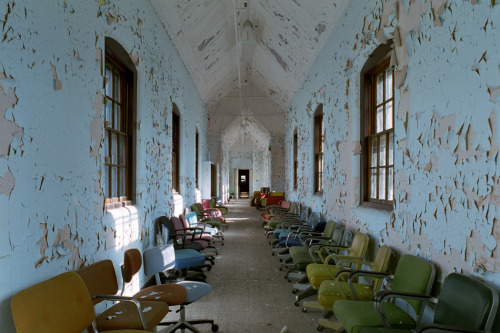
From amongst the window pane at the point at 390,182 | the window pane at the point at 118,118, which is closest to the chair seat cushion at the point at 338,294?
the window pane at the point at 390,182

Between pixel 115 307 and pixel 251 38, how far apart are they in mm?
6335

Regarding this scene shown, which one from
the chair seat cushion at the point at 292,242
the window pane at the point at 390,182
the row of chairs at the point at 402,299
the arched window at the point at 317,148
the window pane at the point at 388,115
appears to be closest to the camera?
the row of chairs at the point at 402,299

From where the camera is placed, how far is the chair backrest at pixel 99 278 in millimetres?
2512

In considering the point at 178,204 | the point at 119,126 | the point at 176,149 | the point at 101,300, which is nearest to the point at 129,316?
the point at 101,300

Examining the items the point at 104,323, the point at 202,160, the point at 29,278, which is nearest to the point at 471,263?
the point at 104,323

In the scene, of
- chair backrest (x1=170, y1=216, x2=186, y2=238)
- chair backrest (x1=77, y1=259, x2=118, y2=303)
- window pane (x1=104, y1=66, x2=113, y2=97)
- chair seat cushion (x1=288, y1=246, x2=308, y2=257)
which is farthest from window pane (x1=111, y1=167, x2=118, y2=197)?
chair seat cushion (x1=288, y1=246, x2=308, y2=257)

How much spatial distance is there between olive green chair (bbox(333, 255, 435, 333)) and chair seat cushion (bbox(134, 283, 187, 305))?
124 cm

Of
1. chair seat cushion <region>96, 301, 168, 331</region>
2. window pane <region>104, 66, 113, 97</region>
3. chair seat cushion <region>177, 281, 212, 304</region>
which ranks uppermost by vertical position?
window pane <region>104, 66, 113, 97</region>

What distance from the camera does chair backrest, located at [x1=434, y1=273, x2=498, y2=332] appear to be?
5.90 feet

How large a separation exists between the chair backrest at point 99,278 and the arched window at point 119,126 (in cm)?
93

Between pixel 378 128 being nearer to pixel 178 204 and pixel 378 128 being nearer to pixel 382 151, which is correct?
pixel 382 151

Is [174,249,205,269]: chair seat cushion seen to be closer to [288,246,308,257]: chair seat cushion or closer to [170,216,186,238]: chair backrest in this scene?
[170,216,186,238]: chair backrest

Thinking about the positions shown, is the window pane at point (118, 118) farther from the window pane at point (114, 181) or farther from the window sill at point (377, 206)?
the window sill at point (377, 206)

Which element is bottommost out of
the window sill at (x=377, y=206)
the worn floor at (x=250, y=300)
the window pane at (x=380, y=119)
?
the worn floor at (x=250, y=300)
